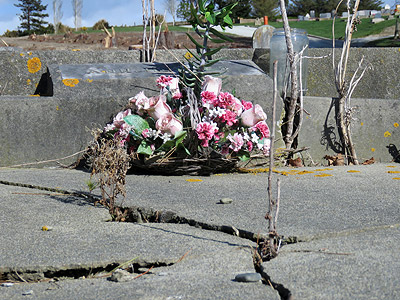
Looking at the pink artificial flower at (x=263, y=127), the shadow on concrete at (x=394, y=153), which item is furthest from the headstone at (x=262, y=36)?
the pink artificial flower at (x=263, y=127)

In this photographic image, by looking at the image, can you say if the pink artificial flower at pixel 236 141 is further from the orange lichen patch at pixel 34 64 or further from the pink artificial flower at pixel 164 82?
the orange lichen patch at pixel 34 64

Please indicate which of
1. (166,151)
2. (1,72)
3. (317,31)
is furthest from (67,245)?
(317,31)

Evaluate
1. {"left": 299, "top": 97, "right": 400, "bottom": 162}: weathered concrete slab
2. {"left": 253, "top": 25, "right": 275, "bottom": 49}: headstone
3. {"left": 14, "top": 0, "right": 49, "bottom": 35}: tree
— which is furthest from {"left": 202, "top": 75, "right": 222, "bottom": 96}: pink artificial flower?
{"left": 14, "top": 0, "right": 49, "bottom": 35}: tree

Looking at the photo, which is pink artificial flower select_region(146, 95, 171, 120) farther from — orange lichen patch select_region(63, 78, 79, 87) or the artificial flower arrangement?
orange lichen patch select_region(63, 78, 79, 87)

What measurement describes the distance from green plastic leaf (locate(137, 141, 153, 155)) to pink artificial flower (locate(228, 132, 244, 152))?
0.57 metres

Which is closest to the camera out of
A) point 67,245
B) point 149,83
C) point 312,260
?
point 312,260

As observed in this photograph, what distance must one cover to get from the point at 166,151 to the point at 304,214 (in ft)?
4.50

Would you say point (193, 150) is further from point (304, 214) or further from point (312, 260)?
point (312, 260)

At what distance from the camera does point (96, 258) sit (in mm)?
1866

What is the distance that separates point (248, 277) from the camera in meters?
1.66

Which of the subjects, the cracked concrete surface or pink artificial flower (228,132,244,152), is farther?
pink artificial flower (228,132,244,152)

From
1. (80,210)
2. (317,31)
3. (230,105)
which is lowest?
(80,210)

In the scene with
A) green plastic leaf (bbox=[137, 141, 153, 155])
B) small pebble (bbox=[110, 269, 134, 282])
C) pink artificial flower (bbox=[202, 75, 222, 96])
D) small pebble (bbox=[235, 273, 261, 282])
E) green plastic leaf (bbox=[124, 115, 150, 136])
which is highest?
pink artificial flower (bbox=[202, 75, 222, 96])

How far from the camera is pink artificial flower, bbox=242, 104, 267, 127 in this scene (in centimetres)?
359
